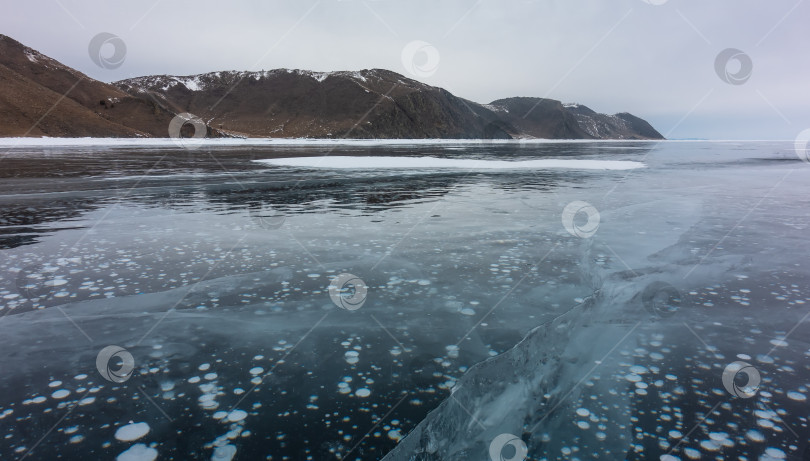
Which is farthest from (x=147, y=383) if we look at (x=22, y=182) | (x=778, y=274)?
(x=22, y=182)

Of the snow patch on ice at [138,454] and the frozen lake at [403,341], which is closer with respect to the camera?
the snow patch on ice at [138,454]

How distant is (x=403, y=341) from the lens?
14.2 feet

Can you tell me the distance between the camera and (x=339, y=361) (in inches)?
155

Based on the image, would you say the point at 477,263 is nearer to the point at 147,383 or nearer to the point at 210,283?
the point at 210,283

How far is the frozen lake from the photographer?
301 centimetres

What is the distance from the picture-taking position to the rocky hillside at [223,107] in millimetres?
90000

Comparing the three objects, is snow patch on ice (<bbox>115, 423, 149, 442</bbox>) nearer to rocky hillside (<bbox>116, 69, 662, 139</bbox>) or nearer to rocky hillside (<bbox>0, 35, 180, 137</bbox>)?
rocky hillside (<bbox>0, 35, 180, 137</bbox>)

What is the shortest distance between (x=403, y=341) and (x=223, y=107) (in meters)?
199

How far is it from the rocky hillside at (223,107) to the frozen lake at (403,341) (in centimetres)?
9839

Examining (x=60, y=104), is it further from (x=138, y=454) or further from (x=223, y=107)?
(x=138, y=454)

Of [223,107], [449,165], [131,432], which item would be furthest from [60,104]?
[131,432]

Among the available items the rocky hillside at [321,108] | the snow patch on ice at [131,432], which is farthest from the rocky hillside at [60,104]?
the snow patch on ice at [131,432]

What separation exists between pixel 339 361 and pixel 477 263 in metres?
3.47

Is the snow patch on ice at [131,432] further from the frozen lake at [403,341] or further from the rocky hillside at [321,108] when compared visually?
the rocky hillside at [321,108]
